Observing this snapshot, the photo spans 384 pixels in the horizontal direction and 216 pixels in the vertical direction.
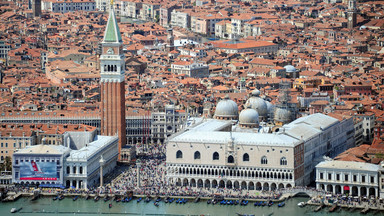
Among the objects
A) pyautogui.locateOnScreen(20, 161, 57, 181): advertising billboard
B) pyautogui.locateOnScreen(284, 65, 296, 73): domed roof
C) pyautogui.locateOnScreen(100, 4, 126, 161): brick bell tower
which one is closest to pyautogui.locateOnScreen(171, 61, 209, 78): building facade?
pyautogui.locateOnScreen(284, 65, 296, 73): domed roof

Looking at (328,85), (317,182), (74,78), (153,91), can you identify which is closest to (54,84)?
(74,78)

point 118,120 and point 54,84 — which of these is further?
point 54,84

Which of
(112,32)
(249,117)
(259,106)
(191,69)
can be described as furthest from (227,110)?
(191,69)

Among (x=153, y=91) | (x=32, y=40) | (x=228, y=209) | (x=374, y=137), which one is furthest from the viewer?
(x=32, y=40)

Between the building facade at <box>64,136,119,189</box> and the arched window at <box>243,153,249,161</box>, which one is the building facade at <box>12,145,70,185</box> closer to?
the building facade at <box>64,136,119,189</box>

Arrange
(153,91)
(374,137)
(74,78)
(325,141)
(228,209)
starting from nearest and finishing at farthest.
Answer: (228,209)
(325,141)
(374,137)
(153,91)
(74,78)

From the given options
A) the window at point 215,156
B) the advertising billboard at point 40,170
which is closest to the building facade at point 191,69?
the window at point 215,156

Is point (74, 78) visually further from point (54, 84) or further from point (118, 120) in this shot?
point (118, 120)
